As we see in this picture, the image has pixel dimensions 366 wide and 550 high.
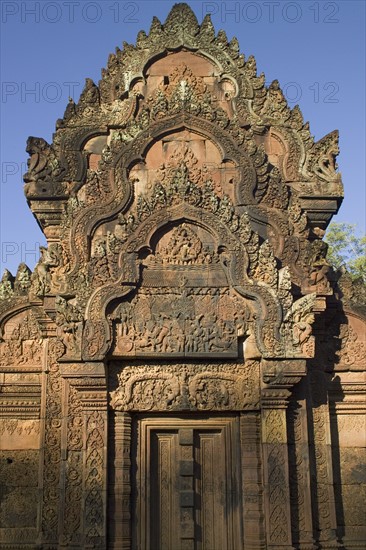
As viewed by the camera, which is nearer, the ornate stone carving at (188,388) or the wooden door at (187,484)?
the wooden door at (187,484)

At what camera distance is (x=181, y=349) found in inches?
401

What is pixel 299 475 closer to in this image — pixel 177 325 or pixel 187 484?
pixel 187 484

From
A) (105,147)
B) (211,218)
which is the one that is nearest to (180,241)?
(211,218)

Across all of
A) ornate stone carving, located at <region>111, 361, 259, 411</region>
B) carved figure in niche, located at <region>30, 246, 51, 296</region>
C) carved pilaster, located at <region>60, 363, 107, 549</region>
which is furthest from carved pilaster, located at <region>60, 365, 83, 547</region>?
carved figure in niche, located at <region>30, 246, 51, 296</region>

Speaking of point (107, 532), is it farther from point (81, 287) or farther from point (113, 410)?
point (81, 287)

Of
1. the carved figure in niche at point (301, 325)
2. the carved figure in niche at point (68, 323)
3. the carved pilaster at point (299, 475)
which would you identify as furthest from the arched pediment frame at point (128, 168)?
the carved pilaster at point (299, 475)

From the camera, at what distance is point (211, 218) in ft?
34.7

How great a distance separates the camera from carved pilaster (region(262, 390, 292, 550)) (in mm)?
9773

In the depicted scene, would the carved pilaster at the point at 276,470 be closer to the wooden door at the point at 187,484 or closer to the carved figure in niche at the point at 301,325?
the wooden door at the point at 187,484

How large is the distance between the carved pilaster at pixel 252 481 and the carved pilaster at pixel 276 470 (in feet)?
0.61

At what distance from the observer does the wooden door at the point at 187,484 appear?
399 inches

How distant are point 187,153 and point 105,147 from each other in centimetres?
140

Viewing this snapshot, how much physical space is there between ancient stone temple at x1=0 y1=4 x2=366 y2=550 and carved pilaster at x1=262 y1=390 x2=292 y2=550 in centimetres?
2

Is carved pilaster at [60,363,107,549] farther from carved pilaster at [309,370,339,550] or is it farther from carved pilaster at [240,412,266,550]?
carved pilaster at [309,370,339,550]
